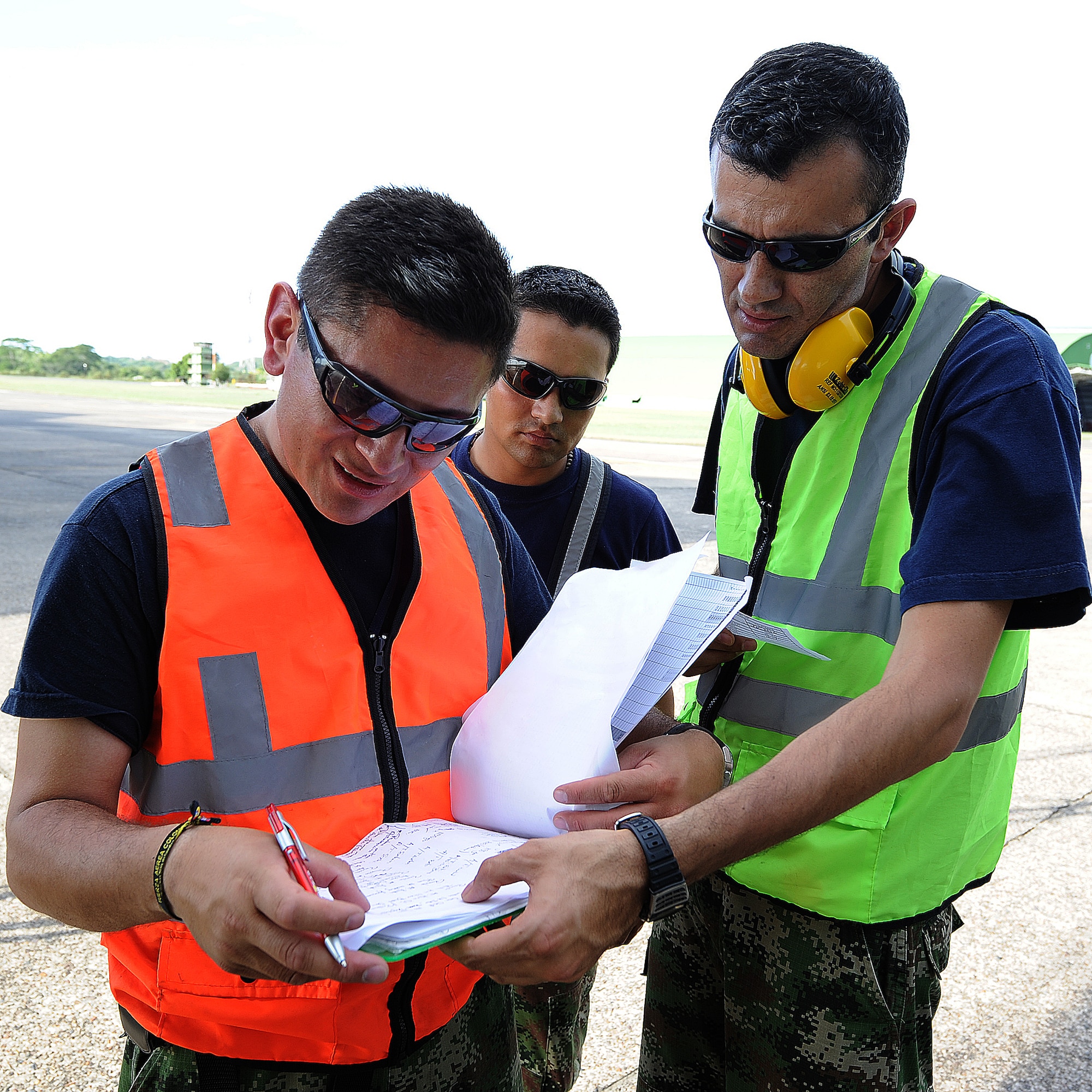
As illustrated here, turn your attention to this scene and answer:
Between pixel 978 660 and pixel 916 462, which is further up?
pixel 916 462

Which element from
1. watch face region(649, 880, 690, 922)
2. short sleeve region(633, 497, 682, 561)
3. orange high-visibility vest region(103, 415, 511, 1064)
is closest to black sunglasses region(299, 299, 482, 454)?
orange high-visibility vest region(103, 415, 511, 1064)

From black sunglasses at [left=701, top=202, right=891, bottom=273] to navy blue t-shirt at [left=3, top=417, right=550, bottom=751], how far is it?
3.92 ft

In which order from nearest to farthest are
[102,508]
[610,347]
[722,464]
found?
[102,508], [722,464], [610,347]

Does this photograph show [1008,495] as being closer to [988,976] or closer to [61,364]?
[988,976]

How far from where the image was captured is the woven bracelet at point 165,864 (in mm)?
1209

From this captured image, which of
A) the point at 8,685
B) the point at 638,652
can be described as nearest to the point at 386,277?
the point at 638,652

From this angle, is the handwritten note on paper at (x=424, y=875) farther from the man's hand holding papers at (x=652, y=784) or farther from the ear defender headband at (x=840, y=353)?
the ear defender headband at (x=840, y=353)

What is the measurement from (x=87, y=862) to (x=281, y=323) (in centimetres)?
91

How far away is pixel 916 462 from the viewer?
174 centimetres

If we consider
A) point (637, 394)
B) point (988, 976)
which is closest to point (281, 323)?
point (988, 976)

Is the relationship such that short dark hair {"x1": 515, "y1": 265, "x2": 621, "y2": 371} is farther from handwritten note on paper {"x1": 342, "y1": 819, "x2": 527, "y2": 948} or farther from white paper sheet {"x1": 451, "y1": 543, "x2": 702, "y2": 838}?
handwritten note on paper {"x1": 342, "y1": 819, "x2": 527, "y2": 948}

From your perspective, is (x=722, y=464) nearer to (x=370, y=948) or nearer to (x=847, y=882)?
(x=847, y=882)

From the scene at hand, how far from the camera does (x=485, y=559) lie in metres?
1.82

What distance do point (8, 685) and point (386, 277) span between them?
15.3 feet
